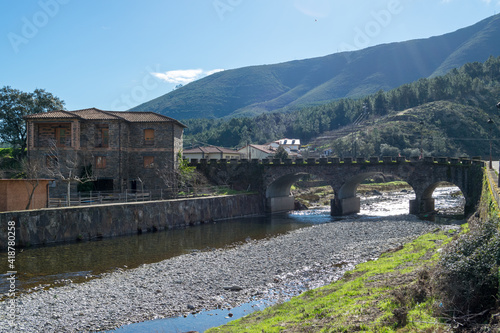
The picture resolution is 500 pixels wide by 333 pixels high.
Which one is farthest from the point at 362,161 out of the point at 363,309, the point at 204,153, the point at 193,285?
the point at 363,309

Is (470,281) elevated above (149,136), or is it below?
below

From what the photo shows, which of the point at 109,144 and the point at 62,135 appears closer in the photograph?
the point at 62,135

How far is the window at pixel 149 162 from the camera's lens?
5338 cm

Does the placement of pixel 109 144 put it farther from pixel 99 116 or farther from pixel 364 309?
pixel 364 309

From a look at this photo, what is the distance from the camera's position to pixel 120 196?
4403cm

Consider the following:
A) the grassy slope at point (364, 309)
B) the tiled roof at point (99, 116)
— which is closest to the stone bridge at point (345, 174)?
the tiled roof at point (99, 116)

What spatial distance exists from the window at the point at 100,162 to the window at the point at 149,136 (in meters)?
5.79

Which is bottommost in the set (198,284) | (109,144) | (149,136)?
(198,284)

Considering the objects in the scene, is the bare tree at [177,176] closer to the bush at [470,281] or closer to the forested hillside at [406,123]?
the forested hillside at [406,123]

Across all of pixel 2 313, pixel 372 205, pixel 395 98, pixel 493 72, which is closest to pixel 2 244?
pixel 2 313

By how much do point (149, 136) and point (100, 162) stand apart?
6.97m

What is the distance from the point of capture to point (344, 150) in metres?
116

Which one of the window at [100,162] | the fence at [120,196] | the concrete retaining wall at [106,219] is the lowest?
the concrete retaining wall at [106,219]

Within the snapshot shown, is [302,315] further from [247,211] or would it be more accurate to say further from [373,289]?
[247,211]
